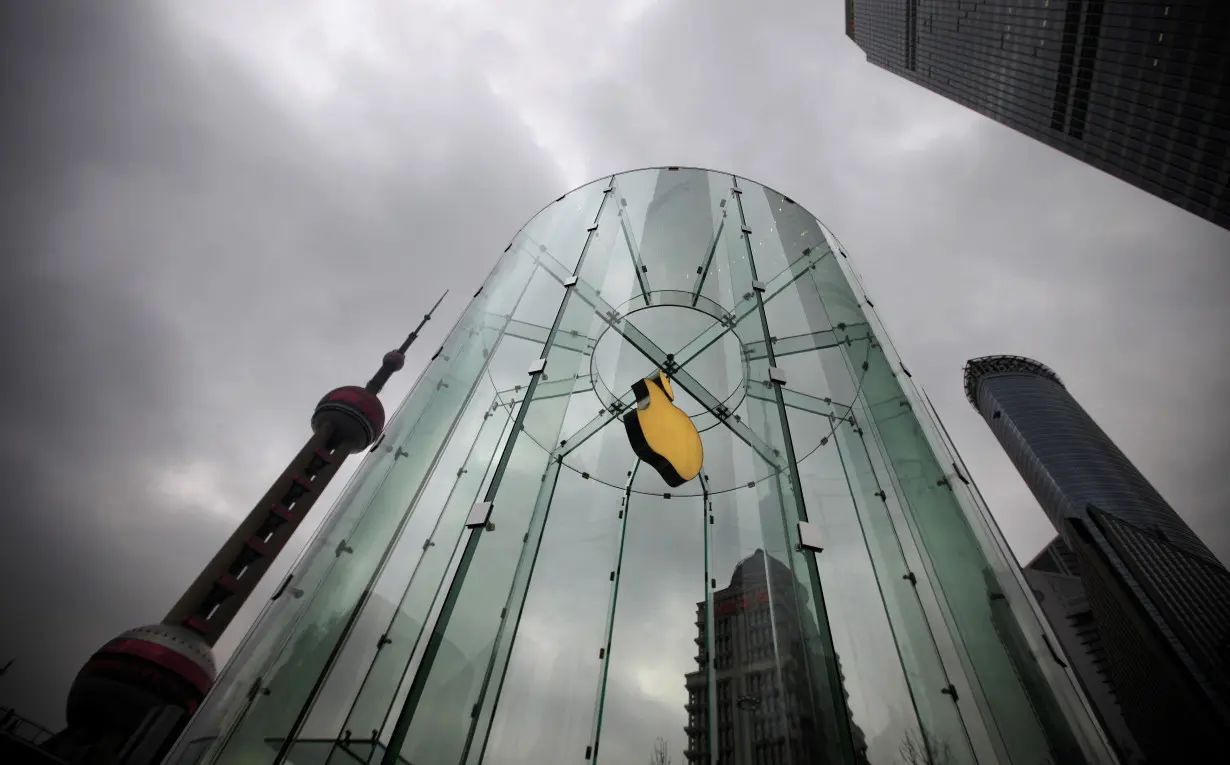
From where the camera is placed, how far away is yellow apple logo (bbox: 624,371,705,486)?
12.1 ft

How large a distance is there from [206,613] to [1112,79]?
74.1 metres

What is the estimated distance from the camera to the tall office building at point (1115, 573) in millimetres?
45562

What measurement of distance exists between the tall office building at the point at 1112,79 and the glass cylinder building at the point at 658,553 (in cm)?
4479

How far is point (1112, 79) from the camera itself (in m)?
39.0

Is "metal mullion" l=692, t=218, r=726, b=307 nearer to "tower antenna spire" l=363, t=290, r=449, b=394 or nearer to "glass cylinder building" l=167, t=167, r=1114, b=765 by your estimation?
"glass cylinder building" l=167, t=167, r=1114, b=765

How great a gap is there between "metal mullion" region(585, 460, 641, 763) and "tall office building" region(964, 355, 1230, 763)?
4311cm

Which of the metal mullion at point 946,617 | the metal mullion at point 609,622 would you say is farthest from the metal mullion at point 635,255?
the metal mullion at point 946,617

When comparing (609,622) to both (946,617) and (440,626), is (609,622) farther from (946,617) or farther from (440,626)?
(946,617)

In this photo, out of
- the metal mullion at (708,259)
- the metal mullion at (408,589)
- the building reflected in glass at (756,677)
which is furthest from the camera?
the metal mullion at (708,259)

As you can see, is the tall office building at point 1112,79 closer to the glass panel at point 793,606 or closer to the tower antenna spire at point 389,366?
the glass panel at point 793,606

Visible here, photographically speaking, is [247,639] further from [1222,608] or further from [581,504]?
[1222,608]

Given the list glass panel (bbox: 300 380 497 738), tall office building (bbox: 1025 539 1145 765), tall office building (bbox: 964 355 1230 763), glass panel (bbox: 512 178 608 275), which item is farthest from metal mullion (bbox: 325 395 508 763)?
tall office building (bbox: 1025 539 1145 765)

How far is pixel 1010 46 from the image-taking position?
4594 centimetres

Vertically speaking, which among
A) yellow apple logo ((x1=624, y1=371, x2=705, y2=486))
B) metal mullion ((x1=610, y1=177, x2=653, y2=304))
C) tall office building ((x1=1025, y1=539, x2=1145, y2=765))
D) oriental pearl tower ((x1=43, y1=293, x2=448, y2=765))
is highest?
tall office building ((x1=1025, y1=539, x2=1145, y2=765))
